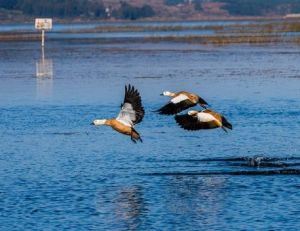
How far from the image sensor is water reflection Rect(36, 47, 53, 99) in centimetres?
3338

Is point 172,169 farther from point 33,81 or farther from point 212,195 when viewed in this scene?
point 33,81

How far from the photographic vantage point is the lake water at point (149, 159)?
15.1 m

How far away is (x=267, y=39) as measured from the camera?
67.6 metres

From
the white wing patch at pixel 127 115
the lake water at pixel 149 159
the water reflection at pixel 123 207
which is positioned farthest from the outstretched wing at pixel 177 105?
the water reflection at pixel 123 207

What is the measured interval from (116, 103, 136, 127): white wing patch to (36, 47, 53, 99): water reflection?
1520 cm

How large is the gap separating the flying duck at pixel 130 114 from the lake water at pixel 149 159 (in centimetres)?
96

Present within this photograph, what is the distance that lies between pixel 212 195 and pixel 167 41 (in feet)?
183

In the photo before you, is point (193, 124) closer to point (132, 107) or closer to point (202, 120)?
point (202, 120)

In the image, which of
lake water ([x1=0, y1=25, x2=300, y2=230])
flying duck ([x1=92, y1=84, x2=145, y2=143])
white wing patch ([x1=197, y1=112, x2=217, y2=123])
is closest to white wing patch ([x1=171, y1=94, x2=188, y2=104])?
white wing patch ([x1=197, y1=112, x2=217, y2=123])

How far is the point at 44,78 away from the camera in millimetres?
39469

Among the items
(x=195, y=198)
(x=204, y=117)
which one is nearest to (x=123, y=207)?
(x=195, y=198)

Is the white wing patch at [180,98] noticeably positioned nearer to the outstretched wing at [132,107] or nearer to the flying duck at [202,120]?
the flying duck at [202,120]

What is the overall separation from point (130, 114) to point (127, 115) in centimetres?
7

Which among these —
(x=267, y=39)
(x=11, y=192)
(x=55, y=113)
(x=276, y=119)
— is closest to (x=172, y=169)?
(x=11, y=192)
